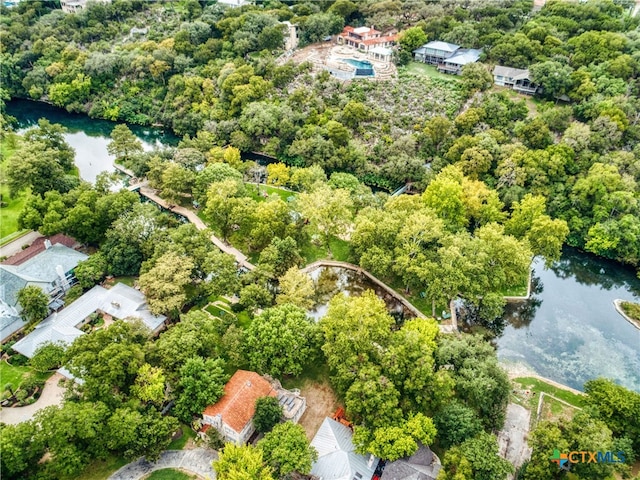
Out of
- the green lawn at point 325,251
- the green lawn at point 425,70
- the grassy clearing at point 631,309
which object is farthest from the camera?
the green lawn at point 425,70

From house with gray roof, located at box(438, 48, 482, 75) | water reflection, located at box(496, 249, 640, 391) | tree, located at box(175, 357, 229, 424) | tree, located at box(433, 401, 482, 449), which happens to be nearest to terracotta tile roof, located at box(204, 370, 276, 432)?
tree, located at box(175, 357, 229, 424)

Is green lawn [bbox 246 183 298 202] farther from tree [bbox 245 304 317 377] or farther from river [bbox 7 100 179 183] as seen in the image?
tree [bbox 245 304 317 377]

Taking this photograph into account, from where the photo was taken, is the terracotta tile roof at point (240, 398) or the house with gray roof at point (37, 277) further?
the house with gray roof at point (37, 277)

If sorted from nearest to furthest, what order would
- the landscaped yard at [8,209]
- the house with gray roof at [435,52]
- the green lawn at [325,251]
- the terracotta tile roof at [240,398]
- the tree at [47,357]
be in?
the terracotta tile roof at [240,398]
the tree at [47,357]
the green lawn at [325,251]
the landscaped yard at [8,209]
the house with gray roof at [435,52]

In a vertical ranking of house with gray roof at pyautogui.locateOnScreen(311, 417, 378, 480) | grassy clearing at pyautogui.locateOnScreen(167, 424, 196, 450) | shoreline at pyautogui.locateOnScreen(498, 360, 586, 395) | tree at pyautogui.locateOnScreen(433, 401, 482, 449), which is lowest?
shoreline at pyautogui.locateOnScreen(498, 360, 586, 395)

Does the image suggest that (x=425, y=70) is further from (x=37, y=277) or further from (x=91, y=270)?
(x=37, y=277)

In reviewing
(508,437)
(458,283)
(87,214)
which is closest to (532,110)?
(458,283)

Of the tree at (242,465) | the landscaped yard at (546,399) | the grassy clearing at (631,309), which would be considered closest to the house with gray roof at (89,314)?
the tree at (242,465)

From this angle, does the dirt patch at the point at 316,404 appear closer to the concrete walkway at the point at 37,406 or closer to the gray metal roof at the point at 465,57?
the concrete walkway at the point at 37,406
